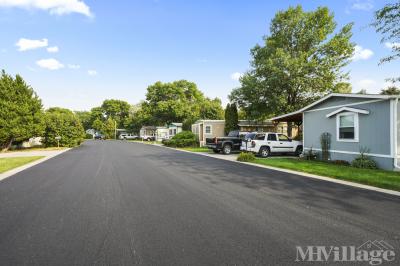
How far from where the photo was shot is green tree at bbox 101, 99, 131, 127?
86438 mm

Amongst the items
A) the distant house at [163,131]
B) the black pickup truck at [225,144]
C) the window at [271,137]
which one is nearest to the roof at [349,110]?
the window at [271,137]

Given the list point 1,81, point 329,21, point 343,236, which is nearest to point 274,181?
point 343,236

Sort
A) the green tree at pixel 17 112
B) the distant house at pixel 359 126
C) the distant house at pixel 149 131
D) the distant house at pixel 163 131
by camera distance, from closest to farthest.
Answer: the distant house at pixel 359 126, the green tree at pixel 17 112, the distant house at pixel 163 131, the distant house at pixel 149 131

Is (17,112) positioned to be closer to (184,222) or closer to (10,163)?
(10,163)

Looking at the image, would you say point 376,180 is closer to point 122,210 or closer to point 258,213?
point 258,213

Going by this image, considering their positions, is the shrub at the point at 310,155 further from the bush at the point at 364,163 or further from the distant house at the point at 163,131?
the distant house at the point at 163,131

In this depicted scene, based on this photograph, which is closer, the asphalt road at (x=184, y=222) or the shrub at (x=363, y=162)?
the asphalt road at (x=184, y=222)

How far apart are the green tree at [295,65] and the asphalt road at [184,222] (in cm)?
1937

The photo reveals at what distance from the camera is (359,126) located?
505 inches

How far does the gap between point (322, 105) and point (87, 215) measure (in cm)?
1496

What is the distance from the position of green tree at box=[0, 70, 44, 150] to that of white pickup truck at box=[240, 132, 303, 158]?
23.0m

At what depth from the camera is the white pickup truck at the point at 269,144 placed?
18234mm

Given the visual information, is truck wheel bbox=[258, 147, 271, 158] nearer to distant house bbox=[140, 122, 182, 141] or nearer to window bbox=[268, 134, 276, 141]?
window bbox=[268, 134, 276, 141]

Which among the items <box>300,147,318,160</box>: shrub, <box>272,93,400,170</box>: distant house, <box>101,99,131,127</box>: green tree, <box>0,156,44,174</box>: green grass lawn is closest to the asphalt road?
<box>272,93,400,170</box>: distant house
